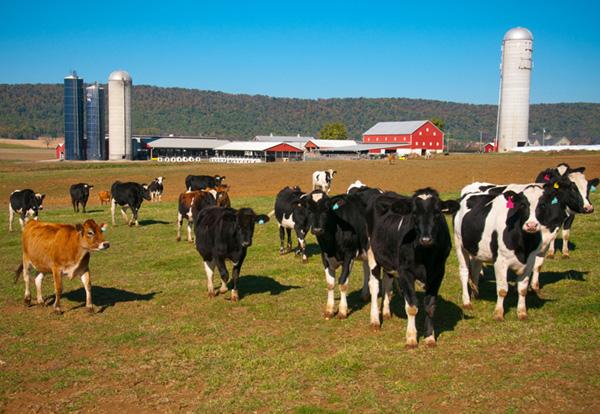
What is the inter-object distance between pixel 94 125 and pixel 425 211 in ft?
334

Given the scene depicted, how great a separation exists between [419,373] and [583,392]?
198 cm

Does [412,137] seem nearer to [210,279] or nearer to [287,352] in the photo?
[210,279]

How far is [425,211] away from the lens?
29.0 ft

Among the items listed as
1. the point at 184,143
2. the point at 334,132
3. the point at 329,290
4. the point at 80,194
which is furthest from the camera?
the point at 334,132

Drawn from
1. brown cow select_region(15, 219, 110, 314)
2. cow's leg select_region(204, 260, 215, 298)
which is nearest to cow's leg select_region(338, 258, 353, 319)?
cow's leg select_region(204, 260, 215, 298)

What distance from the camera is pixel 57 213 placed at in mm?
30109

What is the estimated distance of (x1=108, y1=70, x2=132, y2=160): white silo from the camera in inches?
3999

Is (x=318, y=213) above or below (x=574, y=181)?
below

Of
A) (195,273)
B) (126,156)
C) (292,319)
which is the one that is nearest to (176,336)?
(292,319)

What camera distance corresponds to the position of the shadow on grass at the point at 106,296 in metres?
12.5

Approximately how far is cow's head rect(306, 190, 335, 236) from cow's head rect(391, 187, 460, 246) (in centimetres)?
208

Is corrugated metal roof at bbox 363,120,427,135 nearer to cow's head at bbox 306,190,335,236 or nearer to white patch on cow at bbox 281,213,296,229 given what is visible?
white patch on cow at bbox 281,213,296,229

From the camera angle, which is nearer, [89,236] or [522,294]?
[522,294]

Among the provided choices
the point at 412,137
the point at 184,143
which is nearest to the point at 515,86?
the point at 412,137
